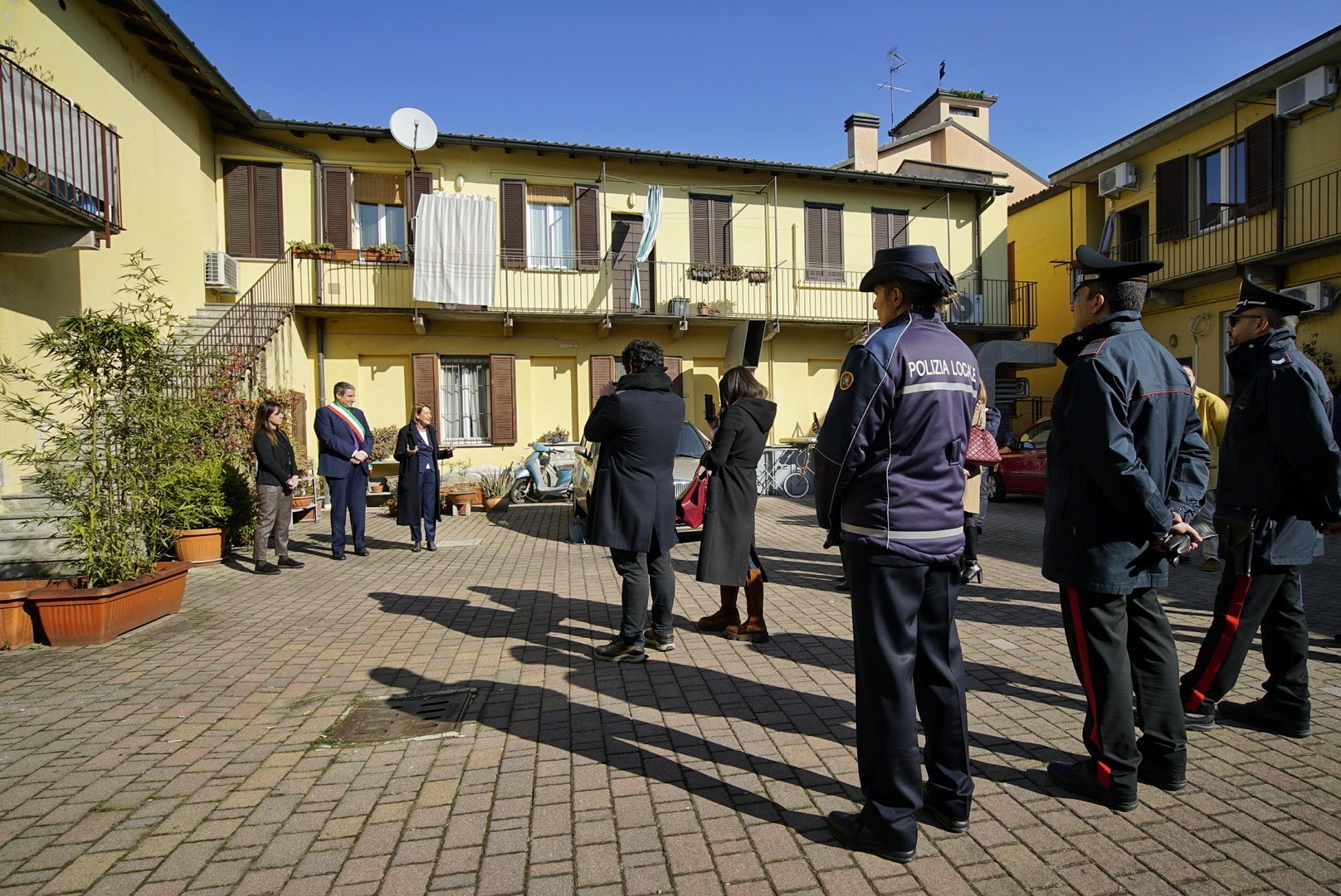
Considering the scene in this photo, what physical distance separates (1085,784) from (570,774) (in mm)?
2017

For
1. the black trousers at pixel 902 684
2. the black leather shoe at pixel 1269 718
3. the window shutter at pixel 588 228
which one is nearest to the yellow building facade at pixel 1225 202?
the black leather shoe at pixel 1269 718

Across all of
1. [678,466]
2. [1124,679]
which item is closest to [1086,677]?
[1124,679]

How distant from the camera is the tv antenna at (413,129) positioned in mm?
15336

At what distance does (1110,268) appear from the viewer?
3012mm

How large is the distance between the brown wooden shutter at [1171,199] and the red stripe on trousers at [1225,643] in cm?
1619

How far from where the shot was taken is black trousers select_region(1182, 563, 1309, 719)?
3.51m

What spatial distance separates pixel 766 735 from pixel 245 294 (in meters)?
14.6

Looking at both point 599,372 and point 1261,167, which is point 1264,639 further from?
point 1261,167

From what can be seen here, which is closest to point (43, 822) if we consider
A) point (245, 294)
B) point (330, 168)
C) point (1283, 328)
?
point (1283, 328)

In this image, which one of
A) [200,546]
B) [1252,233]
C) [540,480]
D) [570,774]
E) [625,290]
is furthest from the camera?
[625,290]

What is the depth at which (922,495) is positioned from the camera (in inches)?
102

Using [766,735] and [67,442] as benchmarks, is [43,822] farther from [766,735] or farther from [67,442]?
[67,442]

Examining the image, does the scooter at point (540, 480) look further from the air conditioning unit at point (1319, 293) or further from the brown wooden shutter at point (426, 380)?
the air conditioning unit at point (1319, 293)

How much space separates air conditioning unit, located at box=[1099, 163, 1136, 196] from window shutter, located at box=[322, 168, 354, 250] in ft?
56.0
